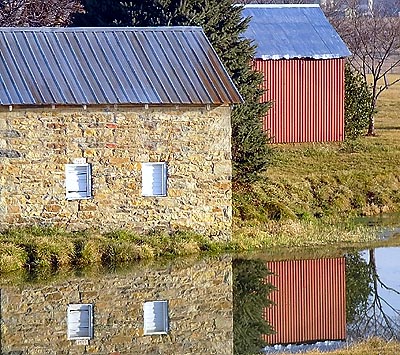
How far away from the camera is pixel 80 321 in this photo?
1775cm

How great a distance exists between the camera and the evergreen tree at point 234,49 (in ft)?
88.6

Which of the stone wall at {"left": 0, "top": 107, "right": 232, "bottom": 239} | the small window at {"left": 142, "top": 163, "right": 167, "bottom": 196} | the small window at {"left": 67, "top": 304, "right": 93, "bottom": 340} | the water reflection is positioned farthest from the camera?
the small window at {"left": 142, "top": 163, "right": 167, "bottom": 196}

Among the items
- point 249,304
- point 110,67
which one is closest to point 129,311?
point 249,304

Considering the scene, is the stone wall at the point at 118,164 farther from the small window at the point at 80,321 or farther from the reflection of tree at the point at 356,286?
the small window at the point at 80,321

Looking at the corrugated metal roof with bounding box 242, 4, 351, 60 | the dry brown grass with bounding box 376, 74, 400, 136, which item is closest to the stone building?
the corrugated metal roof with bounding box 242, 4, 351, 60

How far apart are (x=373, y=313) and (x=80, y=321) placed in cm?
519

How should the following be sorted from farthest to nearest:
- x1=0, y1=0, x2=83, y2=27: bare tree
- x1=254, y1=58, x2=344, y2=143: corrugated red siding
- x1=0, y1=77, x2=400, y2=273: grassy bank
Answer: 1. x1=254, y1=58, x2=344, y2=143: corrugated red siding
2. x1=0, y1=0, x2=83, y2=27: bare tree
3. x1=0, y1=77, x2=400, y2=273: grassy bank

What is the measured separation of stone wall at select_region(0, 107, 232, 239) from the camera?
73.1 ft

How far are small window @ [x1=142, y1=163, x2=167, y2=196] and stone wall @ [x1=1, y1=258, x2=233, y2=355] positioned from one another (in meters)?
2.05

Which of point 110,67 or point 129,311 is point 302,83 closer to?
point 110,67

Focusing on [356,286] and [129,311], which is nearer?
[129,311]

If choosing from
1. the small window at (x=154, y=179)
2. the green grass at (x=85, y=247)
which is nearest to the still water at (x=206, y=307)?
the green grass at (x=85, y=247)

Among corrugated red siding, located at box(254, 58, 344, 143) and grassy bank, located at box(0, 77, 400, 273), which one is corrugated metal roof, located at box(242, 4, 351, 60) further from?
grassy bank, located at box(0, 77, 400, 273)

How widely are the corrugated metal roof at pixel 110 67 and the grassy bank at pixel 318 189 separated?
371cm
